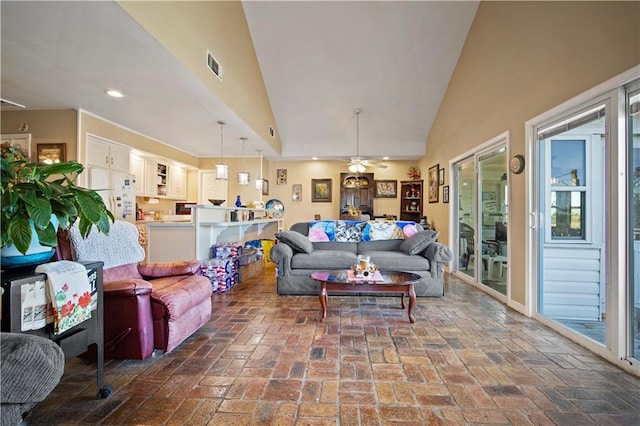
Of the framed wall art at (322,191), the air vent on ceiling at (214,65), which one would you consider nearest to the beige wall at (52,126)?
the air vent on ceiling at (214,65)

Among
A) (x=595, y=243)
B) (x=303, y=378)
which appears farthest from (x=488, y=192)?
(x=303, y=378)

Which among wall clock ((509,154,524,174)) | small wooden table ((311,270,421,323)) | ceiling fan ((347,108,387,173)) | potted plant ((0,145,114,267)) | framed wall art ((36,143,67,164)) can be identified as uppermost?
ceiling fan ((347,108,387,173))

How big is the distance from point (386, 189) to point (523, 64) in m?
4.81

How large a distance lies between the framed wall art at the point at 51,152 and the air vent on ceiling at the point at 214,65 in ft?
8.11

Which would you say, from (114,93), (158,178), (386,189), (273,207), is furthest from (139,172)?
(386,189)

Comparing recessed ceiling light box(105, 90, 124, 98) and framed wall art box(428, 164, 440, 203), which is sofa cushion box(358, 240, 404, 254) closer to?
framed wall art box(428, 164, 440, 203)

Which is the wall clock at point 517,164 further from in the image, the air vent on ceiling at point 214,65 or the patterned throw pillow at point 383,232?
the air vent on ceiling at point 214,65

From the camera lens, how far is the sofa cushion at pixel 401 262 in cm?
371

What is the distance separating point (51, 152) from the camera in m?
3.96

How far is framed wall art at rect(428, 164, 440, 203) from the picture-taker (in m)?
5.96

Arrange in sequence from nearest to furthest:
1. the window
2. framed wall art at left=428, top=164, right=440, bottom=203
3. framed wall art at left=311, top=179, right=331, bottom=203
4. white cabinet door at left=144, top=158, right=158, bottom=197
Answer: the window, white cabinet door at left=144, top=158, right=158, bottom=197, framed wall art at left=428, top=164, right=440, bottom=203, framed wall art at left=311, top=179, right=331, bottom=203

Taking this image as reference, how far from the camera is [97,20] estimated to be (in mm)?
2100

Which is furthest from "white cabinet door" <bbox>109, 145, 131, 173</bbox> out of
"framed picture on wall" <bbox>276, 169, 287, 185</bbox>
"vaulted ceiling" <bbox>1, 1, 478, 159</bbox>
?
"framed picture on wall" <bbox>276, 169, 287, 185</bbox>

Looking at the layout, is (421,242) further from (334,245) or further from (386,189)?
(386,189)
